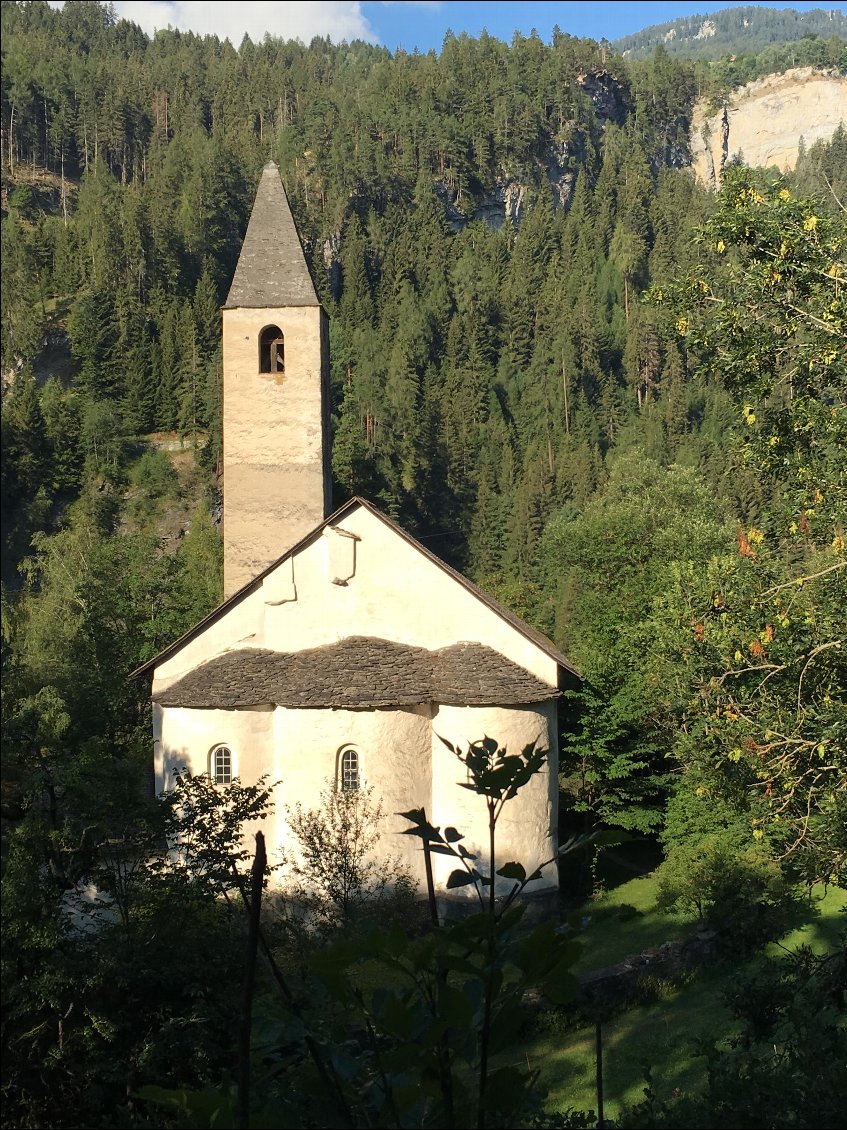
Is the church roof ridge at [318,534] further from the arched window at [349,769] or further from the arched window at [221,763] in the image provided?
the arched window at [349,769]

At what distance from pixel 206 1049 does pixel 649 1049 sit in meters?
8.11

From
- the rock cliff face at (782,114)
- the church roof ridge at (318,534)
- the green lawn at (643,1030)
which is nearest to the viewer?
the green lawn at (643,1030)

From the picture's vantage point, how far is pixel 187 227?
102 metres

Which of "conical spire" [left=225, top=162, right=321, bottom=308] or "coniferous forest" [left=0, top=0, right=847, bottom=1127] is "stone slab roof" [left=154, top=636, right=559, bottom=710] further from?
"conical spire" [left=225, top=162, right=321, bottom=308]

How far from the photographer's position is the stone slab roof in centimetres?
2083

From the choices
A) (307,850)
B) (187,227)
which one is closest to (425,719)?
(307,850)

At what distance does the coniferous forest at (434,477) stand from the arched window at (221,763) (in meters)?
2.58

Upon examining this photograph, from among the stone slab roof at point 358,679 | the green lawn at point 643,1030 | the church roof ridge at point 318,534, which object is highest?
the church roof ridge at point 318,534

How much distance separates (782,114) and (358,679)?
197 meters

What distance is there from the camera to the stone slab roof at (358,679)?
20.8 meters

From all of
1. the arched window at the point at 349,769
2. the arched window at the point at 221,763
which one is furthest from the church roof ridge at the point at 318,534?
the arched window at the point at 349,769

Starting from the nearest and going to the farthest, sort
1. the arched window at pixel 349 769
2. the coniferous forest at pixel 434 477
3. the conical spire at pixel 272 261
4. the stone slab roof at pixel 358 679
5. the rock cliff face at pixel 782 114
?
1. the coniferous forest at pixel 434 477
2. the stone slab roof at pixel 358 679
3. the arched window at pixel 349 769
4. the conical spire at pixel 272 261
5. the rock cliff face at pixel 782 114

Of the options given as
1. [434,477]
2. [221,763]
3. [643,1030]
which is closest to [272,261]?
[221,763]

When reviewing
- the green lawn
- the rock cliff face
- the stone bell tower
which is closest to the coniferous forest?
the green lawn
